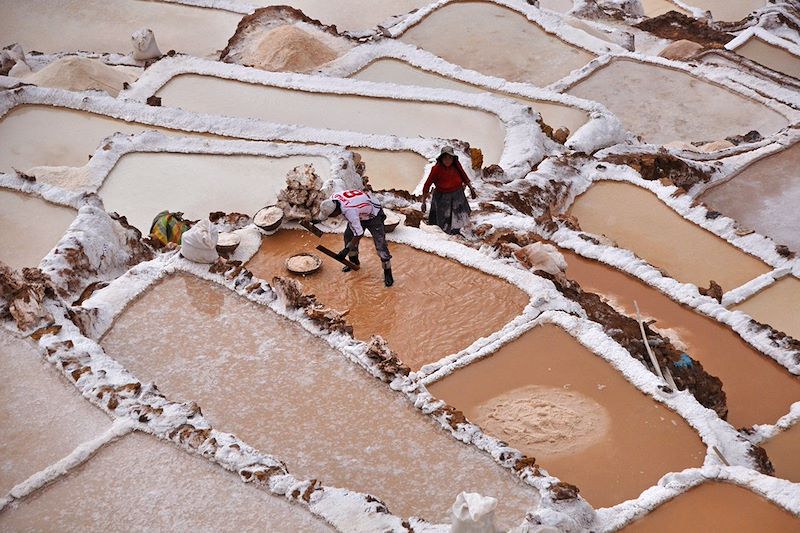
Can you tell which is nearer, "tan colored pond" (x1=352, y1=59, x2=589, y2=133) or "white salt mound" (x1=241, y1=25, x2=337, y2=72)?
"tan colored pond" (x1=352, y1=59, x2=589, y2=133)

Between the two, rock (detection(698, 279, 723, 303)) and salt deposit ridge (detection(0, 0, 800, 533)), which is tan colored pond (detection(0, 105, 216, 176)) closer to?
salt deposit ridge (detection(0, 0, 800, 533))

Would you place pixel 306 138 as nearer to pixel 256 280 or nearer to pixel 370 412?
pixel 256 280

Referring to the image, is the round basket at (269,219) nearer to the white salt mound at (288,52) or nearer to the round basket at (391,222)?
the round basket at (391,222)

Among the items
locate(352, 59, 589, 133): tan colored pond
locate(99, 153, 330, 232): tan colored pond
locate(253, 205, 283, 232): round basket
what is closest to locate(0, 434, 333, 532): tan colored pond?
locate(253, 205, 283, 232): round basket

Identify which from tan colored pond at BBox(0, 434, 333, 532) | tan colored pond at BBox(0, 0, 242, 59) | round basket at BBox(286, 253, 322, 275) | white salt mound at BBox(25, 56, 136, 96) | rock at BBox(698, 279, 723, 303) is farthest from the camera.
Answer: tan colored pond at BBox(0, 0, 242, 59)

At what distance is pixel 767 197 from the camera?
14.3 m

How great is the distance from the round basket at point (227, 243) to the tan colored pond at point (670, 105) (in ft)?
25.5

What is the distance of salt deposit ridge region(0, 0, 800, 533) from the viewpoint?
776 cm

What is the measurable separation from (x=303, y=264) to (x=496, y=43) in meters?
8.93

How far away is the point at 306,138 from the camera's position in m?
13.9

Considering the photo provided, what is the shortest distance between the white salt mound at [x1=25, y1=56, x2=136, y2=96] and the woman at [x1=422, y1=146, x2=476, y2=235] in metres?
6.94

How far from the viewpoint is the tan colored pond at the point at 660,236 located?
12039 millimetres

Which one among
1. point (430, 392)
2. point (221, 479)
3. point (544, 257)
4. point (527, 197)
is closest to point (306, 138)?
point (527, 197)

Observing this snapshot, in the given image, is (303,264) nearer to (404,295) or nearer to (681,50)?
(404,295)
